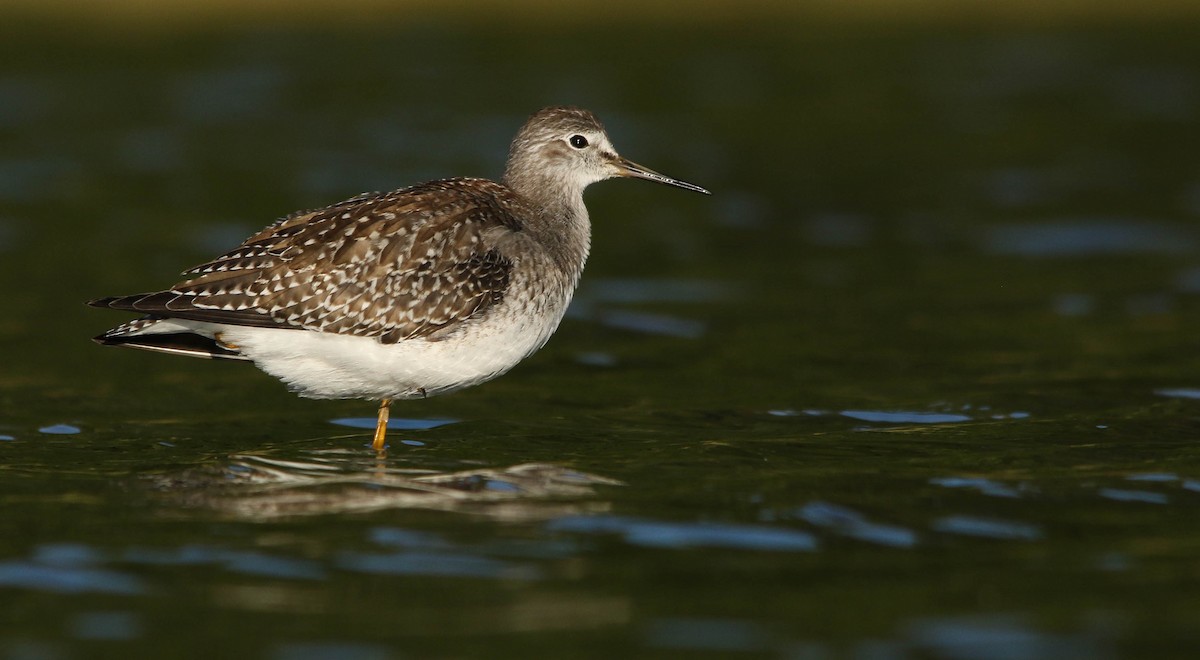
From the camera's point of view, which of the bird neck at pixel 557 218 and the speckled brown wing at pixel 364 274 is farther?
the bird neck at pixel 557 218

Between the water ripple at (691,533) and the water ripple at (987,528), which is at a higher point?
the water ripple at (987,528)

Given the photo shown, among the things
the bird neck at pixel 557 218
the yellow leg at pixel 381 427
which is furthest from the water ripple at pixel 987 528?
the yellow leg at pixel 381 427

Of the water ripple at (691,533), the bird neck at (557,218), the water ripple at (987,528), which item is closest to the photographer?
the water ripple at (691,533)

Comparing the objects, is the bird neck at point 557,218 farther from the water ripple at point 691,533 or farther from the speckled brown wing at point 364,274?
the water ripple at point 691,533

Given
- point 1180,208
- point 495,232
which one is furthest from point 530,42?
point 495,232

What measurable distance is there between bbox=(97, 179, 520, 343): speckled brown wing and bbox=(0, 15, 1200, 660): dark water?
1.08m

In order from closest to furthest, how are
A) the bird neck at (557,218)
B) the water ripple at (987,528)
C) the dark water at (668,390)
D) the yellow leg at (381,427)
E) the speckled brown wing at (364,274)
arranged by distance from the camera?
1. the dark water at (668,390)
2. the water ripple at (987,528)
3. the speckled brown wing at (364,274)
4. the yellow leg at (381,427)
5. the bird neck at (557,218)

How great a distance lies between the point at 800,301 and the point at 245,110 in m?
13.6

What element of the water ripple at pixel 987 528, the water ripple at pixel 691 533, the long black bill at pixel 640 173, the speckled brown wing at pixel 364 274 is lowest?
the water ripple at pixel 691 533

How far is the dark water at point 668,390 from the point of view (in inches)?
352

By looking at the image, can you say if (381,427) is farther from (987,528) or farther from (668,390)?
(987,528)

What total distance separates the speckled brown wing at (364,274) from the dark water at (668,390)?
42.7 inches

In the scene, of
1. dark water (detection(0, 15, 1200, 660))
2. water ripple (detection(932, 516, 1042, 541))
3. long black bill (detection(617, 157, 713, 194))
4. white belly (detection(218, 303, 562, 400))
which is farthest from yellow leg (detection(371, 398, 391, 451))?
water ripple (detection(932, 516, 1042, 541))

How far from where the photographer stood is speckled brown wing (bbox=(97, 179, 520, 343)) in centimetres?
1189
